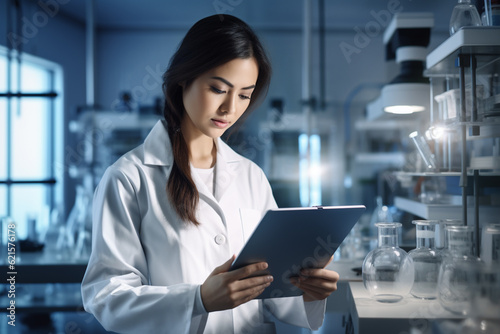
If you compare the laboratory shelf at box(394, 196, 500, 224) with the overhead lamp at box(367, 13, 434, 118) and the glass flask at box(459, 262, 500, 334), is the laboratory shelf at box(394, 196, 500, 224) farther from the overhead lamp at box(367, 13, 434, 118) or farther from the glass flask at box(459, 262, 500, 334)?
the glass flask at box(459, 262, 500, 334)

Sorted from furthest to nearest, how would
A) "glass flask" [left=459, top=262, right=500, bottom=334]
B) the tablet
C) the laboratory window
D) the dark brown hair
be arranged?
the laboratory window, the dark brown hair, the tablet, "glass flask" [left=459, top=262, right=500, bottom=334]

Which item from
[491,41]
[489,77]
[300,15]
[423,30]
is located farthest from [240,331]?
[300,15]

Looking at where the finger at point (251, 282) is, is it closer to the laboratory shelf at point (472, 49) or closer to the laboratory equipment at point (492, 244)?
the laboratory equipment at point (492, 244)

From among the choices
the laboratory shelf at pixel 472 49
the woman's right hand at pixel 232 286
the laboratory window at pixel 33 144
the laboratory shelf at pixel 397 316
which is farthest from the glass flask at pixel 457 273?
the laboratory window at pixel 33 144

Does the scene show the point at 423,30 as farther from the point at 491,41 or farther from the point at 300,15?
the point at 300,15

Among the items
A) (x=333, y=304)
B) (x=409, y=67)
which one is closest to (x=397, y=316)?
(x=333, y=304)

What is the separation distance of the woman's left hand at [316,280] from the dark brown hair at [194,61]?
0.29 meters

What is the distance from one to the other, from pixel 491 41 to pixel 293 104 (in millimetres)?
3810

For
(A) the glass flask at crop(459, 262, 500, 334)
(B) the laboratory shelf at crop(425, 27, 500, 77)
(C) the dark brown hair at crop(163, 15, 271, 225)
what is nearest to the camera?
(A) the glass flask at crop(459, 262, 500, 334)

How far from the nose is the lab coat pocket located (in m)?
0.26

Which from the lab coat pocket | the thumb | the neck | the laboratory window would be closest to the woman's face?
the neck

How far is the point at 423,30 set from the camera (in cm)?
241

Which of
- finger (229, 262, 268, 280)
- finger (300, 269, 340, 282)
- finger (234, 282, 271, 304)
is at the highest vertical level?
finger (229, 262, 268, 280)

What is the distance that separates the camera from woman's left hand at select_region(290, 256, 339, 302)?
1.11 metres
